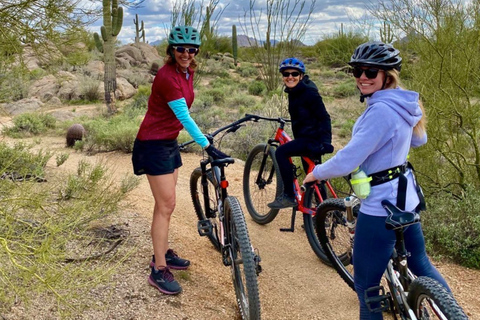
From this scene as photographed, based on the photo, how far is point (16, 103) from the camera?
15.5 meters

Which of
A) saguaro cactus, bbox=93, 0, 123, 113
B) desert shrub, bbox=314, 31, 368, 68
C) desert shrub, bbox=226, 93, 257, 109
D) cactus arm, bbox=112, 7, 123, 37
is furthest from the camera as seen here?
desert shrub, bbox=226, 93, 257, 109

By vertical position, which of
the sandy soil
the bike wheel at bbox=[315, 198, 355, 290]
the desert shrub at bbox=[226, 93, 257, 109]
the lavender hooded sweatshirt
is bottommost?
the sandy soil

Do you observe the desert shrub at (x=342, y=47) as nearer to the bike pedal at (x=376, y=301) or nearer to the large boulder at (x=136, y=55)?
the bike pedal at (x=376, y=301)

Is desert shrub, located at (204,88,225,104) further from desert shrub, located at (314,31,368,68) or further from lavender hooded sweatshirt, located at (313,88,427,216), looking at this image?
lavender hooded sweatshirt, located at (313,88,427,216)

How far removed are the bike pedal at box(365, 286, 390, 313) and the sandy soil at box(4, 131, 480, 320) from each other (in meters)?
1.10

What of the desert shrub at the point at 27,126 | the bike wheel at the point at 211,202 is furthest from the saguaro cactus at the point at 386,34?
the desert shrub at the point at 27,126

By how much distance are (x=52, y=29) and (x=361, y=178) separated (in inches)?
151

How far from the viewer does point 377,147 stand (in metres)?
2.37

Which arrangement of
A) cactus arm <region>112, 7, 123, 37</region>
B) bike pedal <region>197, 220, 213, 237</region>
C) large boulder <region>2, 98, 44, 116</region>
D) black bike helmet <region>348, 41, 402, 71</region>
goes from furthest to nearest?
cactus arm <region>112, 7, 123, 37</region> < large boulder <region>2, 98, 44, 116</region> < bike pedal <region>197, 220, 213, 237</region> < black bike helmet <region>348, 41, 402, 71</region>

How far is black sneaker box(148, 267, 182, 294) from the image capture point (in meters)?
3.57

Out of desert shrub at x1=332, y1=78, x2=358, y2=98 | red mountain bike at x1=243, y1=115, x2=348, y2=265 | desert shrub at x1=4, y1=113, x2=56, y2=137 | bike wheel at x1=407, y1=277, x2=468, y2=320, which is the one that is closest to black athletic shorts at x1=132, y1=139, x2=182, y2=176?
red mountain bike at x1=243, y1=115, x2=348, y2=265

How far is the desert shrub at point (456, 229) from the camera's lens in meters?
4.59

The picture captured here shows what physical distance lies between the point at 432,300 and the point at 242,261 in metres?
1.32

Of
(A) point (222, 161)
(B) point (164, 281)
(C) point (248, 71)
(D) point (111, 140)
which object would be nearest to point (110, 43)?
(D) point (111, 140)
